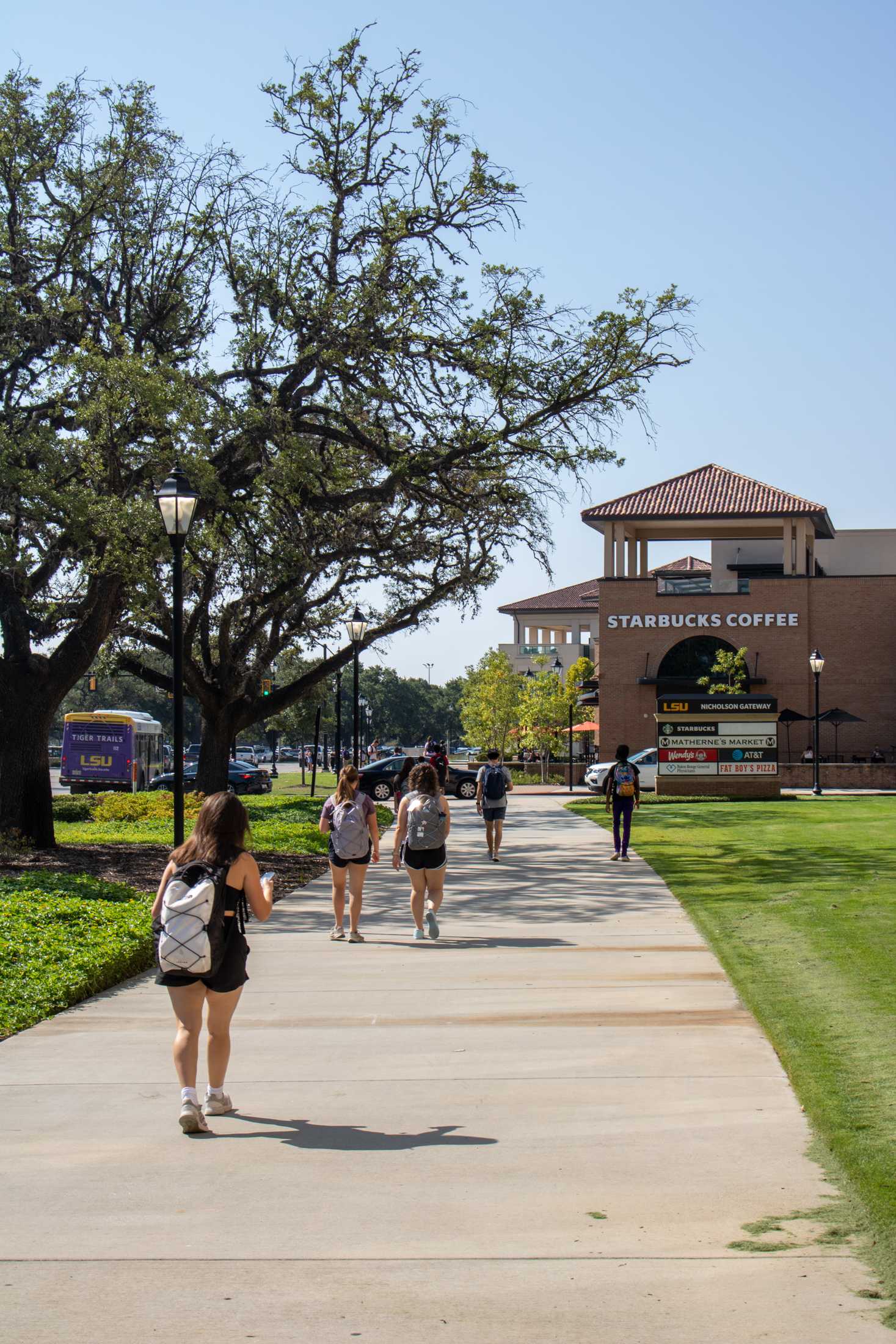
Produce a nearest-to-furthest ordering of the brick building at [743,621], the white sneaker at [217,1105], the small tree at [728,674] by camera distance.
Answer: the white sneaker at [217,1105]
the small tree at [728,674]
the brick building at [743,621]

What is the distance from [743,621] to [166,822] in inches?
1328

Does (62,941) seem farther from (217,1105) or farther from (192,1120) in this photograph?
(192,1120)

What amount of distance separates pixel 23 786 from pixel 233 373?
23.5 ft

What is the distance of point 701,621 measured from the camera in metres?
55.9

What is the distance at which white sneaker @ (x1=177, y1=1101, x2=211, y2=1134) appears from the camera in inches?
243

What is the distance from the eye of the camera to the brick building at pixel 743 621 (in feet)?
181

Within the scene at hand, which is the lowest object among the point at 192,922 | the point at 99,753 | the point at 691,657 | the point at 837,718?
the point at 192,922

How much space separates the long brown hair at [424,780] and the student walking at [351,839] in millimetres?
446

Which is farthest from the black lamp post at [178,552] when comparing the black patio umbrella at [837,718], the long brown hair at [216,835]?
the black patio umbrella at [837,718]

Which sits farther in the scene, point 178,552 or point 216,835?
point 178,552

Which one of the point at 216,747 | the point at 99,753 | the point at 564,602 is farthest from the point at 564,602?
the point at 216,747

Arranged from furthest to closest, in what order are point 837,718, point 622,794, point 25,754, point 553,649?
point 553,649 < point 837,718 < point 25,754 < point 622,794

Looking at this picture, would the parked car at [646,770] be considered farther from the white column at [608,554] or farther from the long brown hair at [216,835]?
the long brown hair at [216,835]

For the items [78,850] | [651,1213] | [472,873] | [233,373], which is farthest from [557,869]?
[651,1213]
